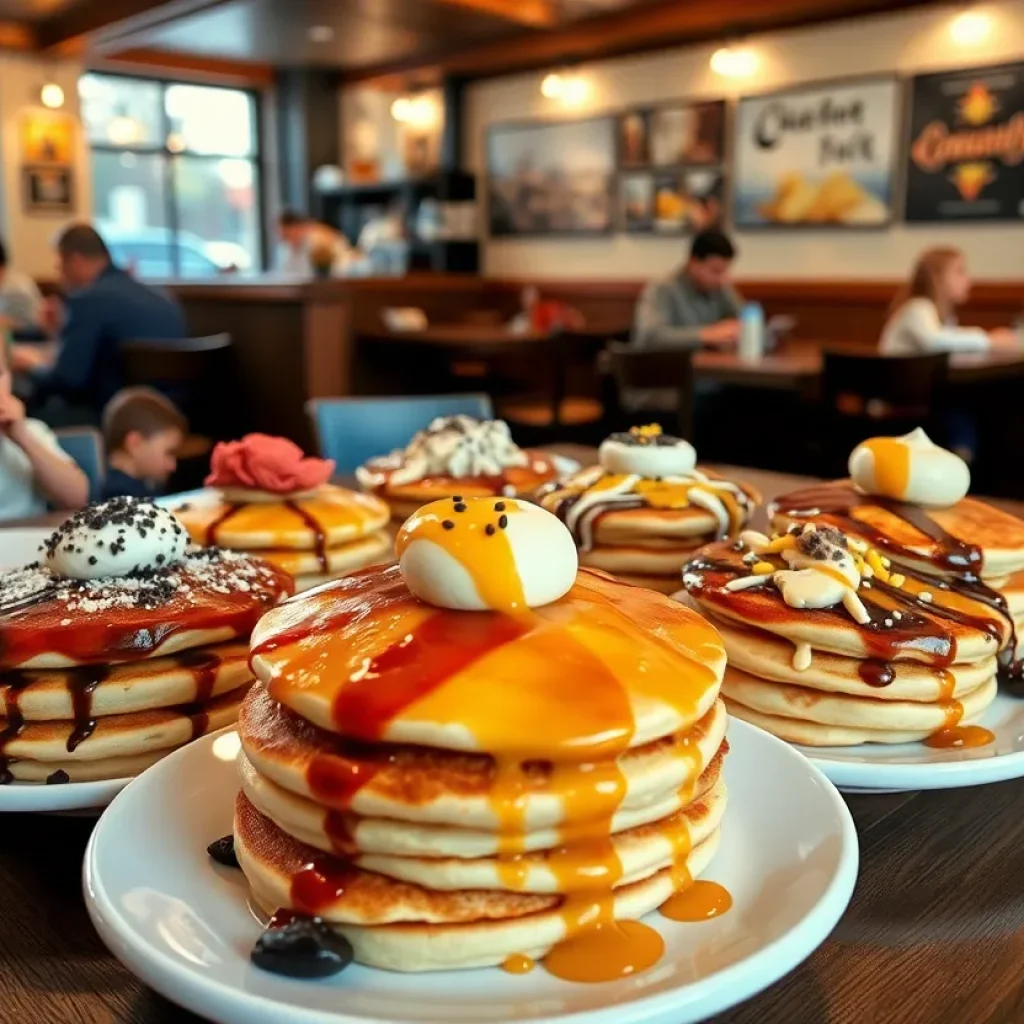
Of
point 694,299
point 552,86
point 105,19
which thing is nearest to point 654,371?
point 694,299

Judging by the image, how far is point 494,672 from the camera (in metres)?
0.77

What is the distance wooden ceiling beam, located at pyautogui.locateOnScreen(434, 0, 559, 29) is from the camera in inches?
313

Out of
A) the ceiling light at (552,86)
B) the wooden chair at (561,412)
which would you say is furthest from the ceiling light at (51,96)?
the wooden chair at (561,412)

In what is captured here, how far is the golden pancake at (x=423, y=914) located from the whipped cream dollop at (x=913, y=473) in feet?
2.93

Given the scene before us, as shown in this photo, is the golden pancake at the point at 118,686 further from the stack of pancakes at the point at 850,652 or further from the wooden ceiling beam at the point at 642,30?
the wooden ceiling beam at the point at 642,30

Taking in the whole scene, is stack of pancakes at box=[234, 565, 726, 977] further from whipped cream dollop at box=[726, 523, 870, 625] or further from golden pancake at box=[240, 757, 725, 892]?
whipped cream dollop at box=[726, 523, 870, 625]

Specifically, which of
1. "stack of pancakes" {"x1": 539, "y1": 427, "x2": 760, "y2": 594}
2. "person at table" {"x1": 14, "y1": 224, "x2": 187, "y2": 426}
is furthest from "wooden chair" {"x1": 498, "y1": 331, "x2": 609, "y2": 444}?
"stack of pancakes" {"x1": 539, "y1": 427, "x2": 760, "y2": 594}

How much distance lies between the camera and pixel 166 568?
119 centimetres

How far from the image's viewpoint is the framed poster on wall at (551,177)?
8.82 metres

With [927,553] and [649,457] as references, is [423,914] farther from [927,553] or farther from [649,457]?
[649,457]

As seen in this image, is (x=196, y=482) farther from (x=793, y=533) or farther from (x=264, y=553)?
(x=793, y=533)

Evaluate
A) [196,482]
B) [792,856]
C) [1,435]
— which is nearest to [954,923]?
[792,856]

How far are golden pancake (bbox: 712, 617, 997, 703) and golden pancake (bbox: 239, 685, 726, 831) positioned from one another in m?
0.33

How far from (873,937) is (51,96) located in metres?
11.1
